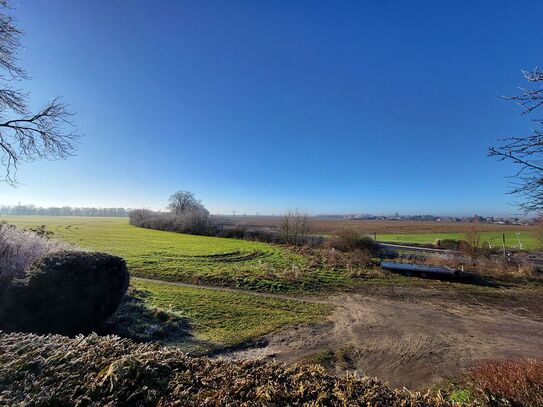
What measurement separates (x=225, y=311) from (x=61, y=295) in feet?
20.0

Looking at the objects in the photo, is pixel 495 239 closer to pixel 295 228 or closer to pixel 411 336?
pixel 295 228

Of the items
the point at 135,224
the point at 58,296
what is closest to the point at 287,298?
the point at 58,296

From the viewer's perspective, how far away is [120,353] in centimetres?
220

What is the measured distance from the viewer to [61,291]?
7.88 meters

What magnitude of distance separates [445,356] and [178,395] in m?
9.47

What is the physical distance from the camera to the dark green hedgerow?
174cm

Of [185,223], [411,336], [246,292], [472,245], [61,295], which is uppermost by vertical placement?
[185,223]

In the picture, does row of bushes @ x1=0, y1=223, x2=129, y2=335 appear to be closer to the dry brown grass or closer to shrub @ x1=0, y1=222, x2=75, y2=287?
shrub @ x1=0, y1=222, x2=75, y2=287

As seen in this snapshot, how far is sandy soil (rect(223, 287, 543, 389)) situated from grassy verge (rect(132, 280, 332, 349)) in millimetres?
741

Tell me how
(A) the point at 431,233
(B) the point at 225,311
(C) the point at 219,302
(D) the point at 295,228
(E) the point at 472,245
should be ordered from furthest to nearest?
(A) the point at 431,233, (D) the point at 295,228, (E) the point at 472,245, (C) the point at 219,302, (B) the point at 225,311

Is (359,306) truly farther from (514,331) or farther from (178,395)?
(178,395)

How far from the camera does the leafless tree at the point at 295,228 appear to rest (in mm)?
43906

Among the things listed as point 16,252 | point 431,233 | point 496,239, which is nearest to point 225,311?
point 16,252

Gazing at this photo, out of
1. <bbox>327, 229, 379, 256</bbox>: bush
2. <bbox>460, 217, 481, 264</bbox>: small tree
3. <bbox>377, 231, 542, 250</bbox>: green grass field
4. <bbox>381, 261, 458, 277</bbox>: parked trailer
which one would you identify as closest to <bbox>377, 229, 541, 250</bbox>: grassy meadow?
<bbox>377, 231, 542, 250</bbox>: green grass field
